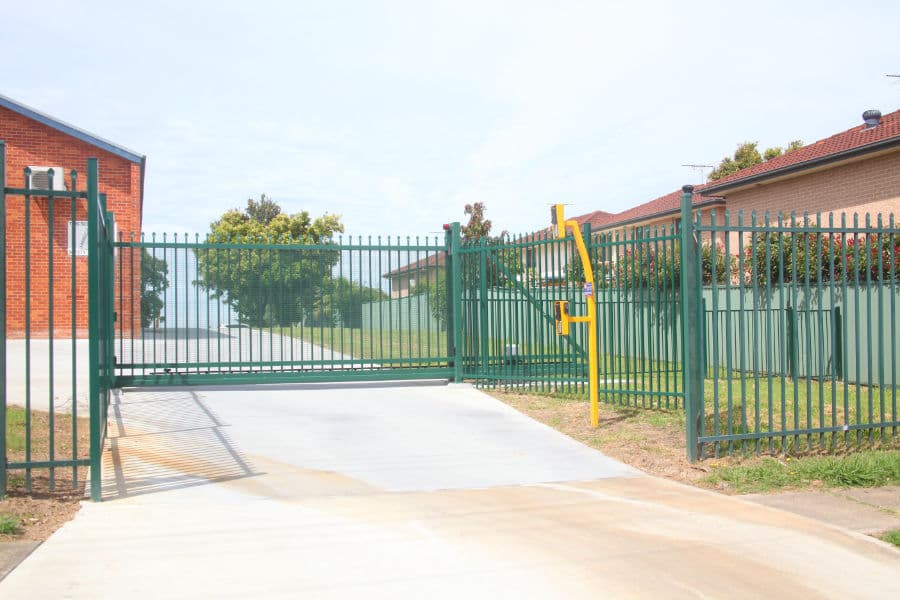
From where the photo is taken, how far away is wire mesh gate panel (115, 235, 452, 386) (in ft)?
36.9

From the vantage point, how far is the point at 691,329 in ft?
23.8

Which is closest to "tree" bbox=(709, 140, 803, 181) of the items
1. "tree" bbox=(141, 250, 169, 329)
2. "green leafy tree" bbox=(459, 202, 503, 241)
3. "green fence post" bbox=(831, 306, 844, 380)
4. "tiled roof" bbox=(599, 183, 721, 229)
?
"tiled roof" bbox=(599, 183, 721, 229)

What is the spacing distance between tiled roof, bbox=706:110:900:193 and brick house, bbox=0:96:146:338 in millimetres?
15830

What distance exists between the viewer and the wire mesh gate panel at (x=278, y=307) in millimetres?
11242

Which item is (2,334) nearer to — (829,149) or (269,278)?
(269,278)

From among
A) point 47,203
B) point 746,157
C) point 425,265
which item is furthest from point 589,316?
point 746,157

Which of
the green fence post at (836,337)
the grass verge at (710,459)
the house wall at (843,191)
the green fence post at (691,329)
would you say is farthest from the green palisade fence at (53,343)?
the house wall at (843,191)

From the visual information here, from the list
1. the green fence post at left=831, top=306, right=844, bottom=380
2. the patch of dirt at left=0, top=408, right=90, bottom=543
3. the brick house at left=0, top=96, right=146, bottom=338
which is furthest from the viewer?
the brick house at left=0, top=96, right=146, bottom=338

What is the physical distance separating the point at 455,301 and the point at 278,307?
266 centimetres

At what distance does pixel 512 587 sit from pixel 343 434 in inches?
177

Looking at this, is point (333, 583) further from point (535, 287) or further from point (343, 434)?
point (535, 287)

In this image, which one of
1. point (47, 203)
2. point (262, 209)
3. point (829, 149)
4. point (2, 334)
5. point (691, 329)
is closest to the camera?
point (2, 334)

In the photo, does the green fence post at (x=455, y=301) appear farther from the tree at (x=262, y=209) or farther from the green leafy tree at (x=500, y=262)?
the tree at (x=262, y=209)

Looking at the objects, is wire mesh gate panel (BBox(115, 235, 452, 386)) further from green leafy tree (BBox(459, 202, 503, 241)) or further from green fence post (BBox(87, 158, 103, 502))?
green leafy tree (BBox(459, 202, 503, 241))
